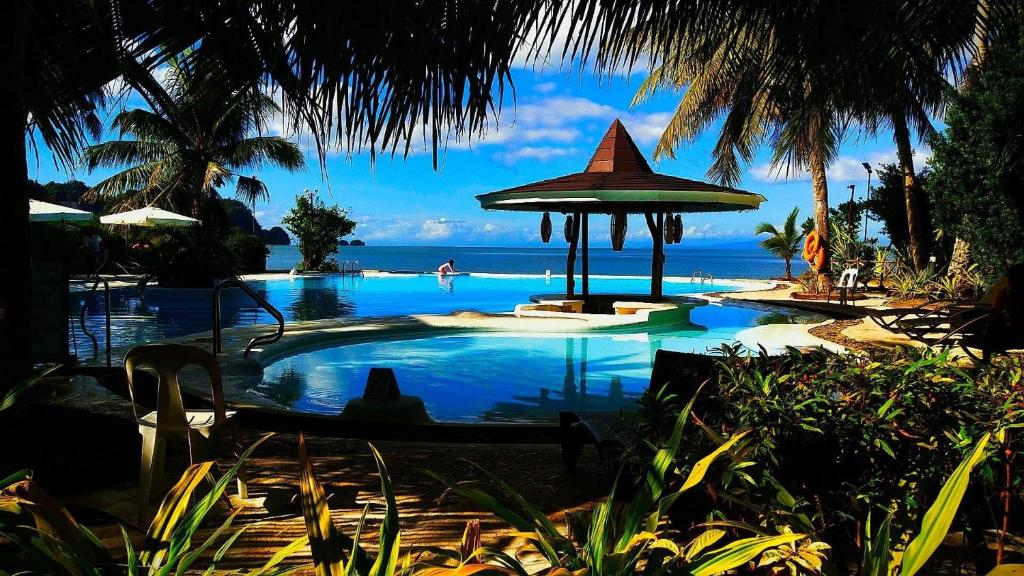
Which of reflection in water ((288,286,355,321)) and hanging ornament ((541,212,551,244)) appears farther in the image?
reflection in water ((288,286,355,321))

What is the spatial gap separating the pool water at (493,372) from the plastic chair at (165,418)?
3.09 meters

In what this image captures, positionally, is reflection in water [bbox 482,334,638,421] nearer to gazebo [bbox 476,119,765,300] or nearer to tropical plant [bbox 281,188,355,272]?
gazebo [bbox 476,119,765,300]

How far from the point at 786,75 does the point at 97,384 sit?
5.60m

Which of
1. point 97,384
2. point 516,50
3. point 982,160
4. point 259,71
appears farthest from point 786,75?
point 982,160

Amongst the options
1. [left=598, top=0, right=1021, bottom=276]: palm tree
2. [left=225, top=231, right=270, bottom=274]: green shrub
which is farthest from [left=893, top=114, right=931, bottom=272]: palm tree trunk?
[left=225, top=231, right=270, bottom=274]: green shrub

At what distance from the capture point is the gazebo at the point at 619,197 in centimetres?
1152

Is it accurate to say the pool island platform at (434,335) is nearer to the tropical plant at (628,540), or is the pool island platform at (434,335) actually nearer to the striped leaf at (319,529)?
the tropical plant at (628,540)

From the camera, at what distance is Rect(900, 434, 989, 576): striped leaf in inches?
44.2

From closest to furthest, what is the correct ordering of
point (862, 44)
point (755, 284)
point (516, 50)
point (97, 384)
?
point (516, 50) < point (862, 44) < point (97, 384) < point (755, 284)

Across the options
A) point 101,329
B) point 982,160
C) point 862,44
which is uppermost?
point 982,160

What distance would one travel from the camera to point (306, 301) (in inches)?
694

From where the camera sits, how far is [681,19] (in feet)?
11.9

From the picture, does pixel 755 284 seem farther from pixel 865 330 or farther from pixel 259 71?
pixel 259 71

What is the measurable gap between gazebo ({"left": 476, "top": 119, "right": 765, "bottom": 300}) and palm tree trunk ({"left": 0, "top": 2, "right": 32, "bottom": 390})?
8583mm
